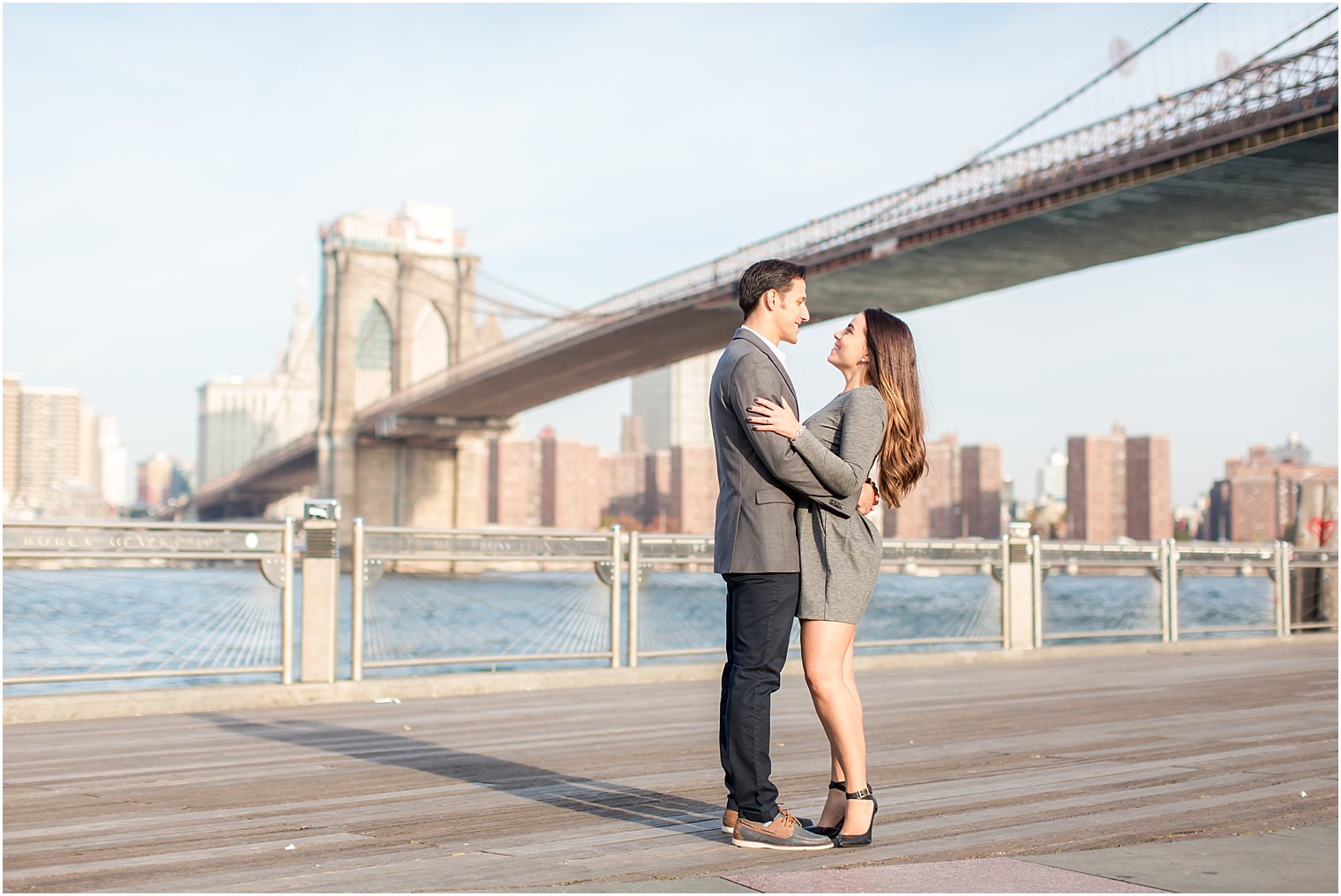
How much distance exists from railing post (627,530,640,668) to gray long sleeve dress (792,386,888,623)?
4755 millimetres

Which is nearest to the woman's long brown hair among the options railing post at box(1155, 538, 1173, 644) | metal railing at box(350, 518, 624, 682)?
metal railing at box(350, 518, 624, 682)

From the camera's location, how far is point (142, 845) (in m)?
2.99

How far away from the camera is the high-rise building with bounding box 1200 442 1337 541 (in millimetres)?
81375

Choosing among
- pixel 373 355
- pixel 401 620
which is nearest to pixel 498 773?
pixel 401 620

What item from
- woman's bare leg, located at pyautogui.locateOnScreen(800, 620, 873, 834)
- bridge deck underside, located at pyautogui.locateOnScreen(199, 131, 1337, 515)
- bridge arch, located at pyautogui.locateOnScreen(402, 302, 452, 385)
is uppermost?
bridge arch, located at pyautogui.locateOnScreen(402, 302, 452, 385)

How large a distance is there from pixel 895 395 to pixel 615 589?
480 centimetres

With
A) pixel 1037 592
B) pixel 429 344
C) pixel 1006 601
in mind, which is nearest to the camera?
pixel 1006 601

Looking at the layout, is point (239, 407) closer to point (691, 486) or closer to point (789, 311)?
point (691, 486)

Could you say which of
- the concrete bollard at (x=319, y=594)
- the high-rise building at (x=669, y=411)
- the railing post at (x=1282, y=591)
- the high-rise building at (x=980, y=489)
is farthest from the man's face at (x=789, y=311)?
the high-rise building at (x=669, y=411)

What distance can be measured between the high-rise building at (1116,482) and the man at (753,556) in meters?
97.6

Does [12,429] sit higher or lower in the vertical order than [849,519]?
higher

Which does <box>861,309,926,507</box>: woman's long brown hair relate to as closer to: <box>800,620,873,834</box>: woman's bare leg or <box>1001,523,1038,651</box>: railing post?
<box>800,620,873,834</box>: woman's bare leg

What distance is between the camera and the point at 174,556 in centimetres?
645

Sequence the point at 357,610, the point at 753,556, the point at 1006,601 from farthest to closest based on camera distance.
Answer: the point at 1006,601 → the point at 357,610 → the point at 753,556
